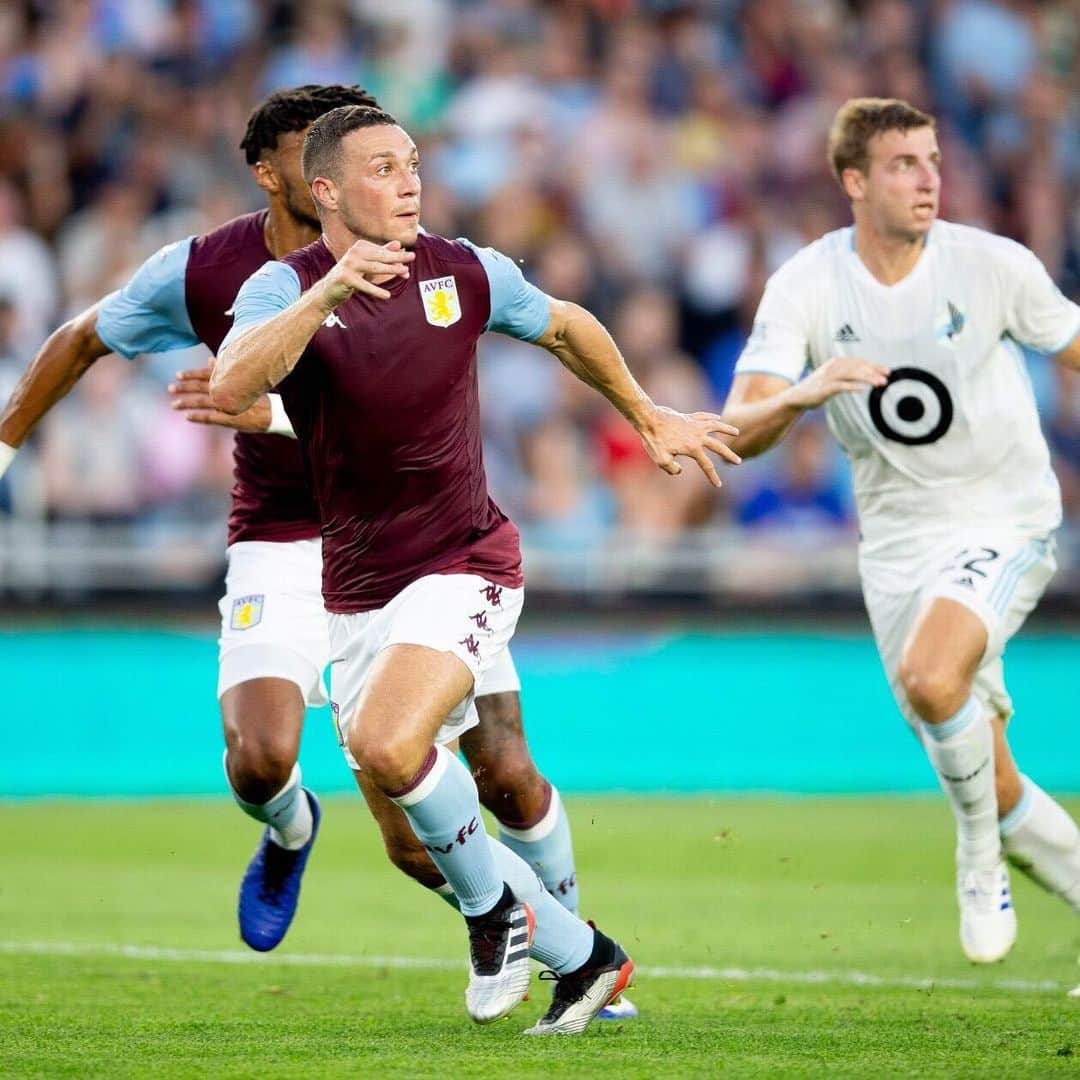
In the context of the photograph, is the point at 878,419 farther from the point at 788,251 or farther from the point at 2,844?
the point at 788,251

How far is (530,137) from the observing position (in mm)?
16531

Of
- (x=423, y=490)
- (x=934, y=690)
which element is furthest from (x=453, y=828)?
A: (x=934, y=690)

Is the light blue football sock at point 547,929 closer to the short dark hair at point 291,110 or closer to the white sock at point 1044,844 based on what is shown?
the white sock at point 1044,844

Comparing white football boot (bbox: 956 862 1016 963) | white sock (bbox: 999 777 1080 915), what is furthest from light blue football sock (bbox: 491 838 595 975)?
white sock (bbox: 999 777 1080 915)

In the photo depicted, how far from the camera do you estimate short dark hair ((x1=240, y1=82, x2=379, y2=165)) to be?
7309 mm

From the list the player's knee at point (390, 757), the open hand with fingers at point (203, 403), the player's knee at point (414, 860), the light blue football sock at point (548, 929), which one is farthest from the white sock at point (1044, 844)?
the open hand with fingers at point (203, 403)

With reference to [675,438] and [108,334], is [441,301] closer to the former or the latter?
[675,438]

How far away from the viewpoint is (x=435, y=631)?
5945 millimetres

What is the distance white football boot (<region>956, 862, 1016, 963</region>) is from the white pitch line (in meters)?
0.12

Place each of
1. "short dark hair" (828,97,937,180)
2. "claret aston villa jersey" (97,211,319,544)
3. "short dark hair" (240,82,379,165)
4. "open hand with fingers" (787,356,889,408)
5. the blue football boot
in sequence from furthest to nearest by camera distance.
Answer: "short dark hair" (828,97,937,180)
the blue football boot
"claret aston villa jersey" (97,211,319,544)
"short dark hair" (240,82,379,165)
"open hand with fingers" (787,356,889,408)

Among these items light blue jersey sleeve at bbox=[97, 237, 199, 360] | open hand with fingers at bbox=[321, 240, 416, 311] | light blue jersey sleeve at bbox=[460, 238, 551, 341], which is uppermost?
open hand with fingers at bbox=[321, 240, 416, 311]

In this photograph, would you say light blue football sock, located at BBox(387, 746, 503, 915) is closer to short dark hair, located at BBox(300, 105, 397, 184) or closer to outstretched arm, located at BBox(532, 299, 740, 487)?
outstretched arm, located at BBox(532, 299, 740, 487)

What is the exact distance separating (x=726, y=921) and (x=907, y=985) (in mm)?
1930

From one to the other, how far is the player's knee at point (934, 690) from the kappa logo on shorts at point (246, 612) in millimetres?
2324
